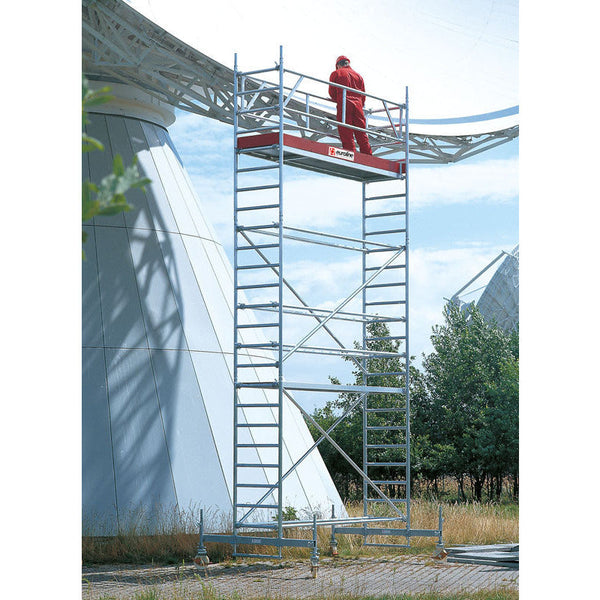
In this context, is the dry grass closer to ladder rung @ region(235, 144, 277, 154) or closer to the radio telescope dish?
ladder rung @ region(235, 144, 277, 154)

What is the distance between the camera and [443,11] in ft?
41.8

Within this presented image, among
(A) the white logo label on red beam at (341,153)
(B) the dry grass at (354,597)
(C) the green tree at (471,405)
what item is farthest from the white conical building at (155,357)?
(C) the green tree at (471,405)

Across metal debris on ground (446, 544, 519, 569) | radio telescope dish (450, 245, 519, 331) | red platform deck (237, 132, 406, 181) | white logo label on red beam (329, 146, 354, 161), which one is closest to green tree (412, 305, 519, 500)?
radio telescope dish (450, 245, 519, 331)

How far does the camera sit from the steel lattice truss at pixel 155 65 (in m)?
11.6

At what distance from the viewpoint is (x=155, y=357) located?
12133 millimetres

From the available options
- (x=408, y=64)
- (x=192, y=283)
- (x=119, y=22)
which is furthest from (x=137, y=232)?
(x=408, y=64)

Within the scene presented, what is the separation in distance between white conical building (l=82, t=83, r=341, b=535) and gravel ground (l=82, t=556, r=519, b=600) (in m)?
1.23

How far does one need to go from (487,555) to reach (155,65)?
22.6ft

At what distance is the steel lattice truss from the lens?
1162cm
